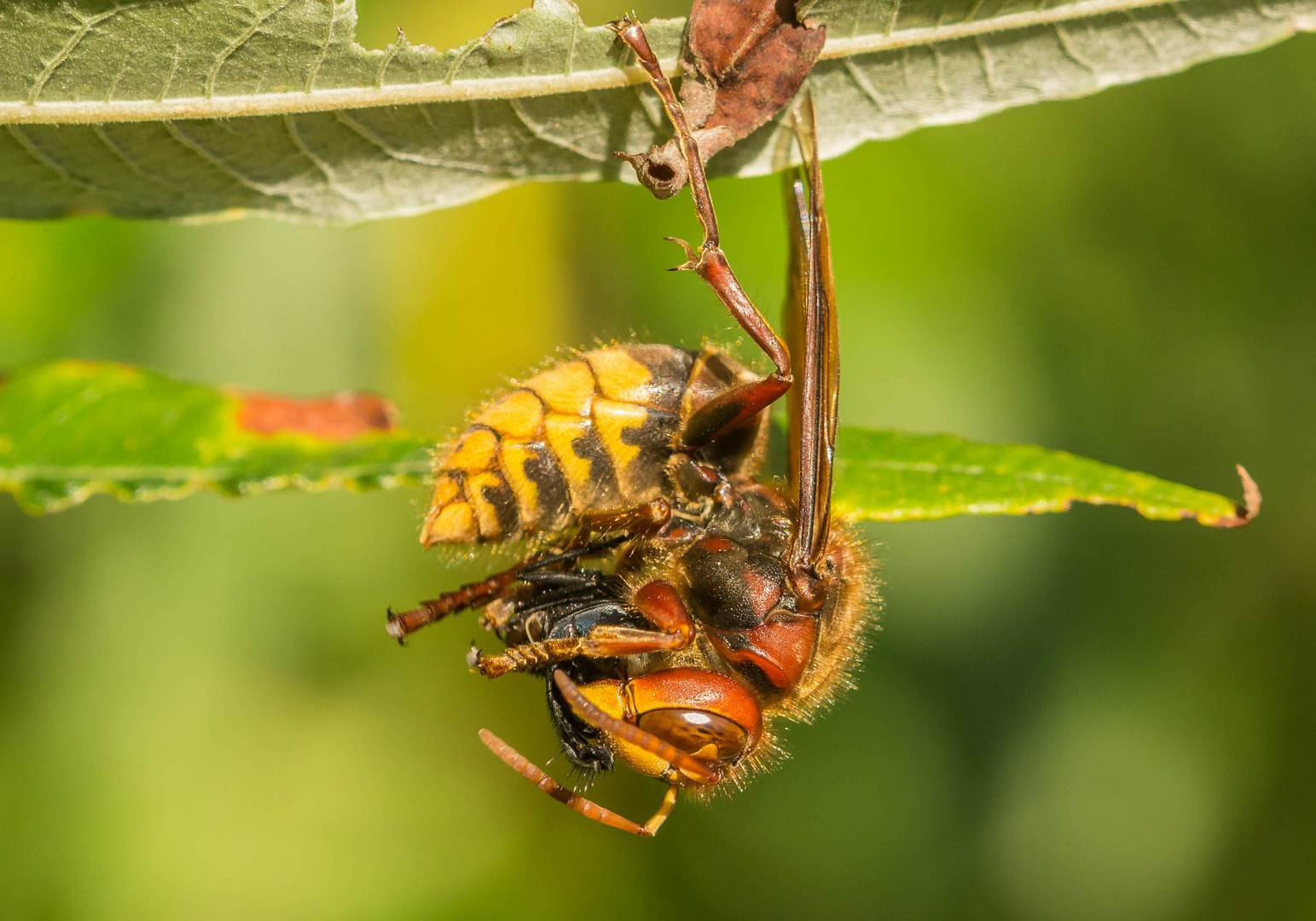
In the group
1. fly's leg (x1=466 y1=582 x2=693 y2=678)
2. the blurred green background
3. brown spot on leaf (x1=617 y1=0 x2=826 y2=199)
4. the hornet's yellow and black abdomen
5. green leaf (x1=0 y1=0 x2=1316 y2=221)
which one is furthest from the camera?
the blurred green background

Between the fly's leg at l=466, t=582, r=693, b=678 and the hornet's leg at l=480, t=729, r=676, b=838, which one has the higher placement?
the fly's leg at l=466, t=582, r=693, b=678

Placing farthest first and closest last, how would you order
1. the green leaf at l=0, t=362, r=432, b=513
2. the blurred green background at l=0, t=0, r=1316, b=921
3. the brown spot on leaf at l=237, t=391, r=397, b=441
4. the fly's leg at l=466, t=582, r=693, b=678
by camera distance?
the blurred green background at l=0, t=0, r=1316, b=921 → the brown spot on leaf at l=237, t=391, r=397, b=441 → the green leaf at l=0, t=362, r=432, b=513 → the fly's leg at l=466, t=582, r=693, b=678

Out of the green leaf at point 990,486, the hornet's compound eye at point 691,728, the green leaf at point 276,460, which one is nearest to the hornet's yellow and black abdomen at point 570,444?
the green leaf at point 276,460

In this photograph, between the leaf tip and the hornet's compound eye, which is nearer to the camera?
the hornet's compound eye

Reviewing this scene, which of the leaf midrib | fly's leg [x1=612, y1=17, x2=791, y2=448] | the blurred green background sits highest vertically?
the leaf midrib

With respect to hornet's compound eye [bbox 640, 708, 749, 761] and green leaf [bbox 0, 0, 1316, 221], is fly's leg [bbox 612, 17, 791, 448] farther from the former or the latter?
hornet's compound eye [bbox 640, 708, 749, 761]

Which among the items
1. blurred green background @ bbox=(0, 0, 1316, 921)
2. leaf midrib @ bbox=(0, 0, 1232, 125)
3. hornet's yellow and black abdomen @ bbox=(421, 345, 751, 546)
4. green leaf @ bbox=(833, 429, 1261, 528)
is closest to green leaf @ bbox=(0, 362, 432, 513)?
hornet's yellow and black abdomen @ bbox=(421, 345, 751, 546)

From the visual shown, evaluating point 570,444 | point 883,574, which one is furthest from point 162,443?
point 883,574
